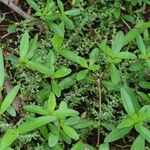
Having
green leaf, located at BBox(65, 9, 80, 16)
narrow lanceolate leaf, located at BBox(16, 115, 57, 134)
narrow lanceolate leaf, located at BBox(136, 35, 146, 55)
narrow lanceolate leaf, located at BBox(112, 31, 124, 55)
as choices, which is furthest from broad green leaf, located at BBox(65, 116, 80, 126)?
green leaf, located at BBox(65, 9, 80, 16)

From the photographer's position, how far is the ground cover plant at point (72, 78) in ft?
7.06

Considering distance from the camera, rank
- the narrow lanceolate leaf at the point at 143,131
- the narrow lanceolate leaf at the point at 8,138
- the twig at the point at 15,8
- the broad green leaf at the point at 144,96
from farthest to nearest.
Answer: the twig at the point at 15,8, the broad green leaf at the point at 144,96, the narrow lanceolate leaf at the point at 143,131, the narrow lanceolate leaf at the point at 8,138

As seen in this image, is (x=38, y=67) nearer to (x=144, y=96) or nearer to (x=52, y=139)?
(x=52, y=139)

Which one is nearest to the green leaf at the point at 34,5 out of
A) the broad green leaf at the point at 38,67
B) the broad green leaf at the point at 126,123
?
the broad green leaf at the point at 38,67

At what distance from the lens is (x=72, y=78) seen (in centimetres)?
239

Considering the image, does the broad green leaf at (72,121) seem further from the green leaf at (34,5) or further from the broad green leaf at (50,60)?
the green leaf at (34,5)

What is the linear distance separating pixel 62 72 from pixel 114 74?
0.30 metres

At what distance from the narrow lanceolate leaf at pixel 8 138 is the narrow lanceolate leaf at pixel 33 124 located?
0.08ft

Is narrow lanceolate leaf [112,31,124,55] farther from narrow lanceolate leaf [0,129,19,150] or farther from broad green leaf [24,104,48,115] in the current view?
narrow lanceolate leaf [0,129,19,150]

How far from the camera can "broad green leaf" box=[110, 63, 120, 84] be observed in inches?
90.7

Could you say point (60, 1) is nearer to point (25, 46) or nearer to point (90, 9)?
point (90, 9)

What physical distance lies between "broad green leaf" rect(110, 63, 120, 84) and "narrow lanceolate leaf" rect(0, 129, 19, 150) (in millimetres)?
639

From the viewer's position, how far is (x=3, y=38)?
8.58ft

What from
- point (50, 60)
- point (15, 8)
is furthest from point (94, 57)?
point (15, 8)
